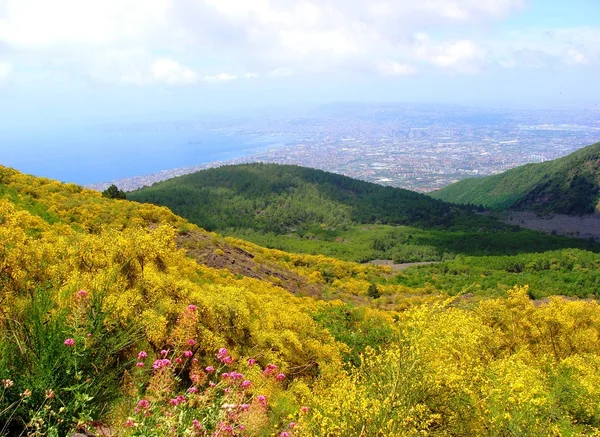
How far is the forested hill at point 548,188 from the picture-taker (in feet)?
401

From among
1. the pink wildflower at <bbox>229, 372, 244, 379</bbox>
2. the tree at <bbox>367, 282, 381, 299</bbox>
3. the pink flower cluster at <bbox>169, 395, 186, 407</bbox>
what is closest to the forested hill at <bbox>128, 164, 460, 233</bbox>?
the tree at <bbox>367, 282, 381, 299</bbox>

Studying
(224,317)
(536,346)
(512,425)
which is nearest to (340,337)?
(224,317)

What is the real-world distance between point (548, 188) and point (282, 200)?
99.2 m

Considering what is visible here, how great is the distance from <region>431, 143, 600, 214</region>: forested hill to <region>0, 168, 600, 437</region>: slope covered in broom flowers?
13100cm

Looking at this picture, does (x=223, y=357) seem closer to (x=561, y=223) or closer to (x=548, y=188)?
(x=561, y=223)

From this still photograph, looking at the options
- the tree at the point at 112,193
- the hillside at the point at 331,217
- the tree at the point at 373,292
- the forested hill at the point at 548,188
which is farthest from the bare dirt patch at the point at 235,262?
the forested hill at the point at 548,188

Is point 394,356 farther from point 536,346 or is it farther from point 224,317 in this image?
point 536,346

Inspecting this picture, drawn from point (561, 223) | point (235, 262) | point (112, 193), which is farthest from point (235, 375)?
point (561, 223)

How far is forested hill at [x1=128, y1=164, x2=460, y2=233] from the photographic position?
94.8m

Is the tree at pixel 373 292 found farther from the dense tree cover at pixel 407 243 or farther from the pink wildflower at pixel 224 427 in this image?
the dense tree cover at pixel 407 243

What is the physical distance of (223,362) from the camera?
648cm

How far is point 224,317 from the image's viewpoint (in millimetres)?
9906

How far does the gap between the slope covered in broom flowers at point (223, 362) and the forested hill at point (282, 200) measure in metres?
76.2

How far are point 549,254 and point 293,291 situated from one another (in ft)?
163
